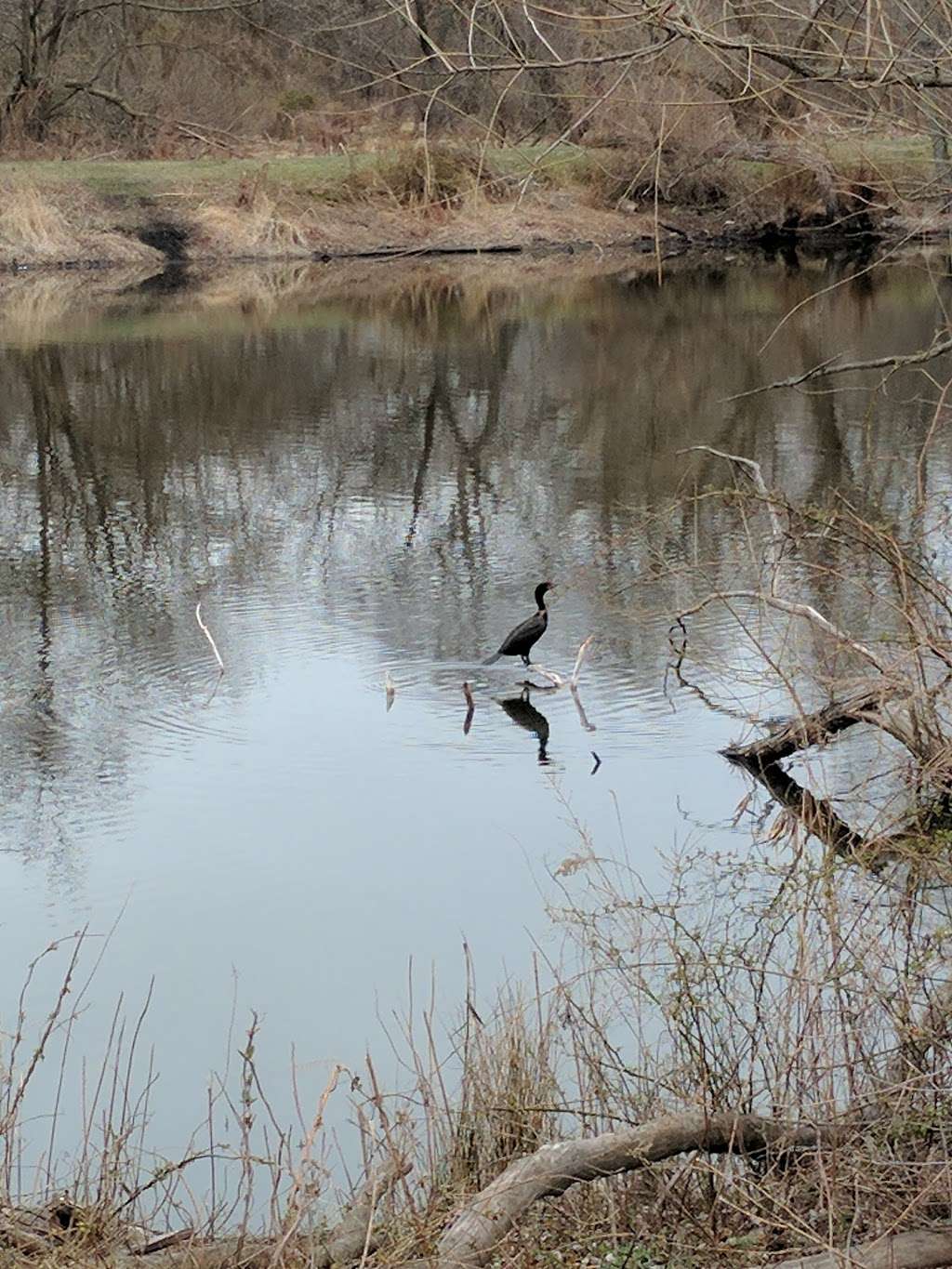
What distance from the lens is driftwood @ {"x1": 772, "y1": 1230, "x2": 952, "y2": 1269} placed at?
13.2 ft

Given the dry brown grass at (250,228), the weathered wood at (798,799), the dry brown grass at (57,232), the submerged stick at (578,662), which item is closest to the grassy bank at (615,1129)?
the weathered wood at (798,799)

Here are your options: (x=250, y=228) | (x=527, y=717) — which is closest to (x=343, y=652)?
(x=527, y=717)

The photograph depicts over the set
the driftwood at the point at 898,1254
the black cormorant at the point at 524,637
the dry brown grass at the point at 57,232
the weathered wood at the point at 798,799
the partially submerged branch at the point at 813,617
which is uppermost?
the dry brown grass at the point at 57,232

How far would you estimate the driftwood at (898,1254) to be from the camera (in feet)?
13.2

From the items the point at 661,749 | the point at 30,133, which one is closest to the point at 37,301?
the point at 30,133

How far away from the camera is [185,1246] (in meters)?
4.49

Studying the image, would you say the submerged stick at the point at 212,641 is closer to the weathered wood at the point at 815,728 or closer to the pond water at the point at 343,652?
the pond water at the point at 343,652

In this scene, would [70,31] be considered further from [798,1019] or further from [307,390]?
[798,1019]

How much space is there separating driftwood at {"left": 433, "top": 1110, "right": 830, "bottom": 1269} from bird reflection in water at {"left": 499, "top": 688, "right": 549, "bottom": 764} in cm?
559

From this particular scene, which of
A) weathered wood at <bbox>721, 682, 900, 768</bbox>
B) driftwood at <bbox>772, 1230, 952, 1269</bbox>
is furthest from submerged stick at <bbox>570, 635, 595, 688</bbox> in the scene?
driftwood at <bbox>772, 1230, 952, 1269</bbox>

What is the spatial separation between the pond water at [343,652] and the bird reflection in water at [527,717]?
0.03 meters

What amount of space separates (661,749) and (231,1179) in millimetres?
4761

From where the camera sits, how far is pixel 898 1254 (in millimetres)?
4090

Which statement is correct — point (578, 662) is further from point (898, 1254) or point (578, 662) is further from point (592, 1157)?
point (898, 1254)
